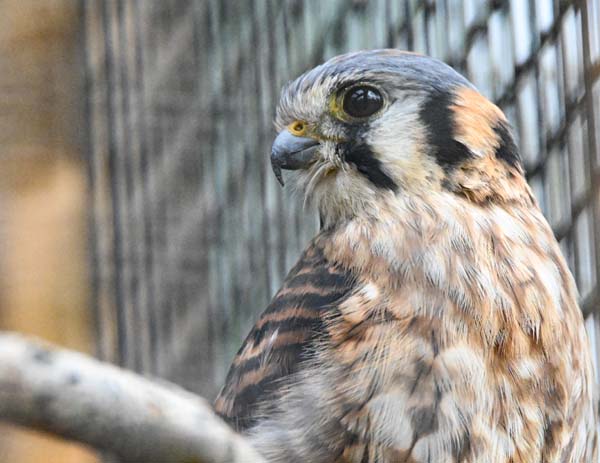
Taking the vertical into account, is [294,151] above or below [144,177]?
above

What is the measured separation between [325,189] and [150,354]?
2091 millimetres

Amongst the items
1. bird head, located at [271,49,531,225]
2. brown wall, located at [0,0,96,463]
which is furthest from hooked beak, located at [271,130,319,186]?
brown wall, located at [0,0,96,463]

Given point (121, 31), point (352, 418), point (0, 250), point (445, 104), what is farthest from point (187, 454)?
point (121, 31)

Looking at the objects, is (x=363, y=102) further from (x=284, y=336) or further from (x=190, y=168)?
(x=190, y=168)

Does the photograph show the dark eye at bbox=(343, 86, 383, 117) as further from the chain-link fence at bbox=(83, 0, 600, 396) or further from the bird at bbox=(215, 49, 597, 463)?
the chain-link fence at bbox=(83, 0, 600, 396)

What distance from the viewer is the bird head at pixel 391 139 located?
163cm

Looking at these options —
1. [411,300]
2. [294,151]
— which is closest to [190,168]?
[294,151]

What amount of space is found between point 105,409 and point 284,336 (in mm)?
1021

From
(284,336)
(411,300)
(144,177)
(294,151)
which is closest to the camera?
(411,300)

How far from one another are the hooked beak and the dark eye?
0.27 ft

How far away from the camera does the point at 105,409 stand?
59 centimetres

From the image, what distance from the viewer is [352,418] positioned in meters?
1.42

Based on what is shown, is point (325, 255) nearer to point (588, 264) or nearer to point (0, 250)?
point (588, 264)

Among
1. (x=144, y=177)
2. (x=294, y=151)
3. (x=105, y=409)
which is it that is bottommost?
(x=144, y=177)
